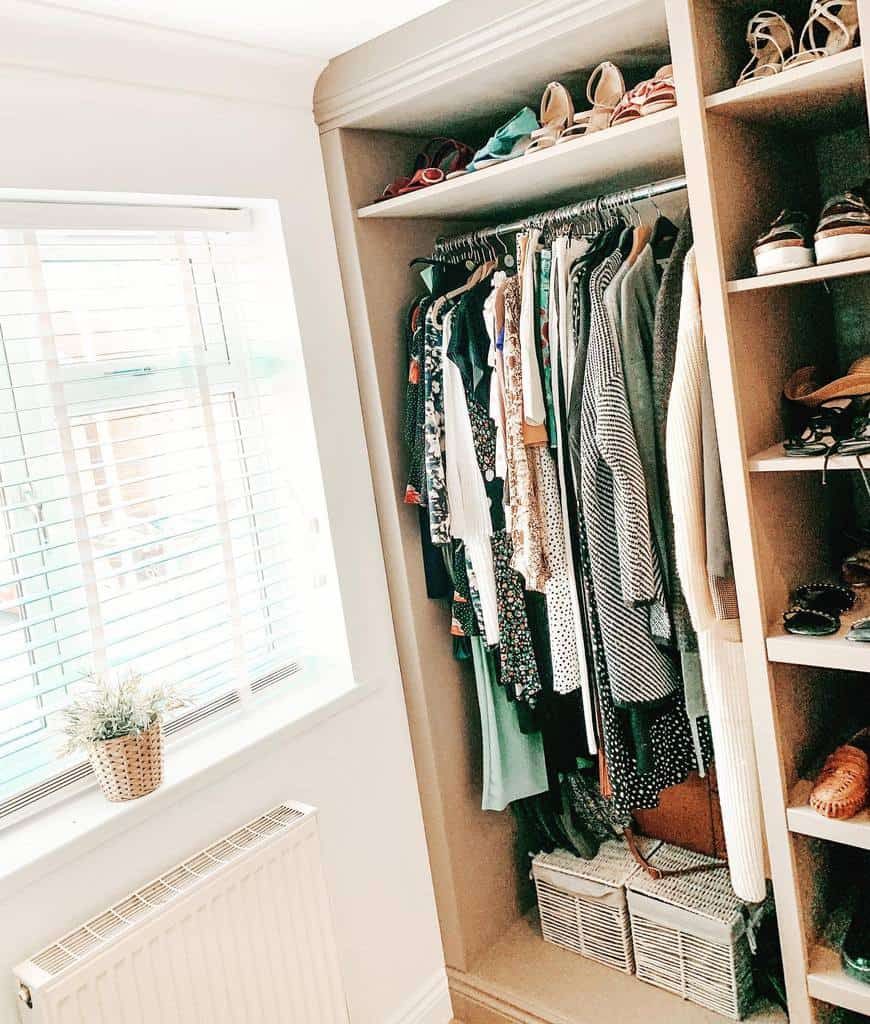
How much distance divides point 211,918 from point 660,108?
5.49 feet

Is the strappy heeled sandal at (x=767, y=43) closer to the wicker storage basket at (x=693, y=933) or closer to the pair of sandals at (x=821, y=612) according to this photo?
the pair of sandals at (x=821, y=612)

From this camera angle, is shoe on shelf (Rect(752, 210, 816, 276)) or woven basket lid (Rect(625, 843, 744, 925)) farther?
woven basket lid (Rect(625, 843, 744, 925))

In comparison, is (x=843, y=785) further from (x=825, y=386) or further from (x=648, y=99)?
(x=648, y=99)

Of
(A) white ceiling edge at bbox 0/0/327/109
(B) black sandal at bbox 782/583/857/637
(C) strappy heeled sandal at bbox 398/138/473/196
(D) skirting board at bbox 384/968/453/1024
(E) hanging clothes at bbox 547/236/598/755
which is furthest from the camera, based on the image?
(D) skirting board at bbox 384/968/453/1024

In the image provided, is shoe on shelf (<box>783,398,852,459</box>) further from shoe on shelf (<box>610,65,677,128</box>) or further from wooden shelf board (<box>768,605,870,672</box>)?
shoe on shelf (<box>610,65,677,128</box>)

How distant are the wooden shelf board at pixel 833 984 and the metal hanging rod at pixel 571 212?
4.89ft

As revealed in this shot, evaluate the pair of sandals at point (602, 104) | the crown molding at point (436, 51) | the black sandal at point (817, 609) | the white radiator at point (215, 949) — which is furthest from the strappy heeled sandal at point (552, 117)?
the white radiator at point (215, 949)

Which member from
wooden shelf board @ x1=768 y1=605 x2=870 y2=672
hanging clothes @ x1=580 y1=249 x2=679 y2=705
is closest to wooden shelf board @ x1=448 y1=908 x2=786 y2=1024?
hanging clothes @ x1=580 y1=249 x2=679 y2=705

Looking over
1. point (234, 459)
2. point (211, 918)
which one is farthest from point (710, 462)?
point (211, 918)

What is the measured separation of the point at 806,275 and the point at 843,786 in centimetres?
91

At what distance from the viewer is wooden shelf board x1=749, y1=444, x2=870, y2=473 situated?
5.36ft

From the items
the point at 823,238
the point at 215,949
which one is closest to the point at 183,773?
the point at 215,949

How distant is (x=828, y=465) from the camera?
1645 millimetres

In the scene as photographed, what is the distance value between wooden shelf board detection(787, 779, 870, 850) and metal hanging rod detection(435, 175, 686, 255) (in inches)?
46.2
